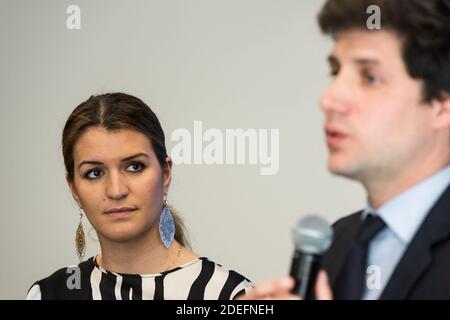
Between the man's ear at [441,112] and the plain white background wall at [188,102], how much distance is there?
2.06 ft

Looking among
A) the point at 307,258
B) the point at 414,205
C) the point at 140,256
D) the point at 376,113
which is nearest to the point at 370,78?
the point at 376,113

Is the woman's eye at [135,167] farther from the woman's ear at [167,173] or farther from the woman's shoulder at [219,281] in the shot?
the woman's shoulder at [219,281]

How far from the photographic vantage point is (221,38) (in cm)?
194

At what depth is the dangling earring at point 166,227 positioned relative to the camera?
192 cm

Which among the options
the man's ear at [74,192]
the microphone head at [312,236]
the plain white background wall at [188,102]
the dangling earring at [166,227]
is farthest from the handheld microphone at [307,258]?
the man's ear at [74,192]

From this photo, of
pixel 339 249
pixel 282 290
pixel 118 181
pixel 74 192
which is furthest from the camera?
pixel 74 192

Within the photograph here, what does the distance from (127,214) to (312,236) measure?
0.81 m

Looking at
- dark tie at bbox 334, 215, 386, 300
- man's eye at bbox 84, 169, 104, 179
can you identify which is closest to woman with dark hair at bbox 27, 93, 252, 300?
man's eye at bbox 84, 169, 104, 179

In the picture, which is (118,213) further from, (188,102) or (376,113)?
(376,113)

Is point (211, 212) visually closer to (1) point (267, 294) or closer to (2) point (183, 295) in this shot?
(2) point (183, 295)

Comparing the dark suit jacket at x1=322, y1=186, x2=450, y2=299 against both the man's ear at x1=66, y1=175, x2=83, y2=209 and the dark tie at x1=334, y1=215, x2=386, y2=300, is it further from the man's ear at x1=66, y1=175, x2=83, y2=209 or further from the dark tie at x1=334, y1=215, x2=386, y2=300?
the man's ear at x1=66, y1=175, x2=83, y2=209

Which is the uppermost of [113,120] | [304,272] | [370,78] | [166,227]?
[370,78]

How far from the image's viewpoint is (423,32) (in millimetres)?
1225
